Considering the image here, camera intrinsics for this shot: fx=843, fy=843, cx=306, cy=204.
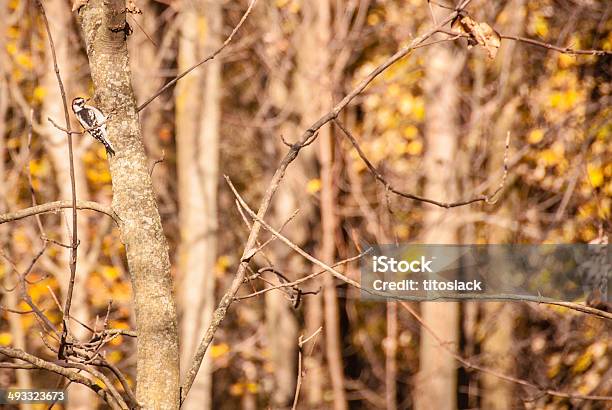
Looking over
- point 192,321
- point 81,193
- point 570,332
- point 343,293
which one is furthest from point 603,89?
point 81,193

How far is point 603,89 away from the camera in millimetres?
8898

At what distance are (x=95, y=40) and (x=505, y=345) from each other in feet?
25.4

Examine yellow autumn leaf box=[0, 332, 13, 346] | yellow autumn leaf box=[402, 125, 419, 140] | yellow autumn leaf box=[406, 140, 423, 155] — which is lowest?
yellow autumn leaf box=[0, 332, 13, 346]

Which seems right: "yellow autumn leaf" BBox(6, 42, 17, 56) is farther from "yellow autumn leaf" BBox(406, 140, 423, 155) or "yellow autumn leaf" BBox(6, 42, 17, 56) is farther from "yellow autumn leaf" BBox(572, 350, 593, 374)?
"yellow autumn leaf" BBox(572, 350, 593, 374)

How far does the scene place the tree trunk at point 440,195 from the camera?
327 inches

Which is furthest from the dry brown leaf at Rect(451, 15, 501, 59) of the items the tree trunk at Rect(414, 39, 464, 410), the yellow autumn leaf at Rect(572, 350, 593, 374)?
the yellow autumn leaf at Rect(572, 350, 593, 374)

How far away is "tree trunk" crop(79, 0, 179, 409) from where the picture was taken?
A: 2131 mm

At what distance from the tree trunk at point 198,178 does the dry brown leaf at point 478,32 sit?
545 cm

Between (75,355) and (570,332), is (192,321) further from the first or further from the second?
(75,355)

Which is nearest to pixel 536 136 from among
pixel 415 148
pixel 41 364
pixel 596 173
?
pixel 596 173

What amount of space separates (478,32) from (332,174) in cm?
560

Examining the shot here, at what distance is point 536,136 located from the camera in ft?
30.2

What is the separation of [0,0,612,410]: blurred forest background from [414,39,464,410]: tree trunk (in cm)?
2

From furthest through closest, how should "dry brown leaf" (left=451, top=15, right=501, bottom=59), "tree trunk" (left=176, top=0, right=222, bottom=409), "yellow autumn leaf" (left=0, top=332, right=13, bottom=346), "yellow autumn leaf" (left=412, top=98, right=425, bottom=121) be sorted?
"yellow autumn leaf" (left=412, top=98, right=425, bottom=121) → "yellow autumn leaf" (left=0, top=332, right=13, bottom=346) → "tree trunk" (left=176, top=0, right=222, bottom=409) → "dry brown leaf" (left=451, top=15, right=501, bottom=59)
